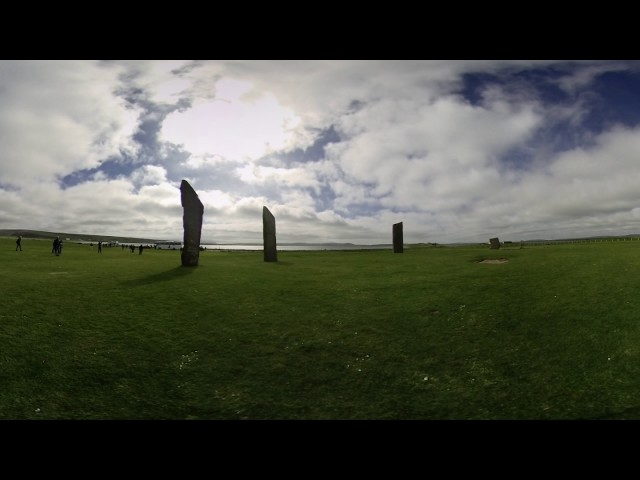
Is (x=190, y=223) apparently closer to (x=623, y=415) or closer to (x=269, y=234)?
(x=269, y=234)

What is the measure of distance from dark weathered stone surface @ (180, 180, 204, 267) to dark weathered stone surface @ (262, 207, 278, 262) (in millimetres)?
7303

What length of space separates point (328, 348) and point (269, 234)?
918 inches

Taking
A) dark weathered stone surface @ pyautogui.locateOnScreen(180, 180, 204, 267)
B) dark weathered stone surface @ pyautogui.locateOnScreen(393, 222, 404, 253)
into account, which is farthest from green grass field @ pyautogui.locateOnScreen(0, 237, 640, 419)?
dark weathered stone surface @ pyautogui.locateOnScreen(393, 222, 404, 253)

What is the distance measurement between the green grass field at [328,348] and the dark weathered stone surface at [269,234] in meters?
14.3

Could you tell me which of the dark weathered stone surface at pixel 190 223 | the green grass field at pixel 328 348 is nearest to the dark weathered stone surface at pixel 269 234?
the dark weathered stone surface at pixel 190 223

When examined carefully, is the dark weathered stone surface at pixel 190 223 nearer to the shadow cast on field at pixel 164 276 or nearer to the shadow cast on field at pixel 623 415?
the shadow cast on field at pixel 164 276

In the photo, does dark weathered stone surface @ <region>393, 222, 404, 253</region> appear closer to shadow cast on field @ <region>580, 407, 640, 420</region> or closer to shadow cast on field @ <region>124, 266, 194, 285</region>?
shadow cast on field @ <region>124, 266, 194, 285</region>

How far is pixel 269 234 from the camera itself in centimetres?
3703

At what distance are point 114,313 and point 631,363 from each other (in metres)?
20.6

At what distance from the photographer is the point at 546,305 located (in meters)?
17.1

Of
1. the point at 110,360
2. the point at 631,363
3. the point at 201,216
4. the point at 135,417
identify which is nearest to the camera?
the point at 135,417

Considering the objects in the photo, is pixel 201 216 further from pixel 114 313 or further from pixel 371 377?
pixel 371 377

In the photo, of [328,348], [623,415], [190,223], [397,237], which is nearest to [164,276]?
[190,223]
